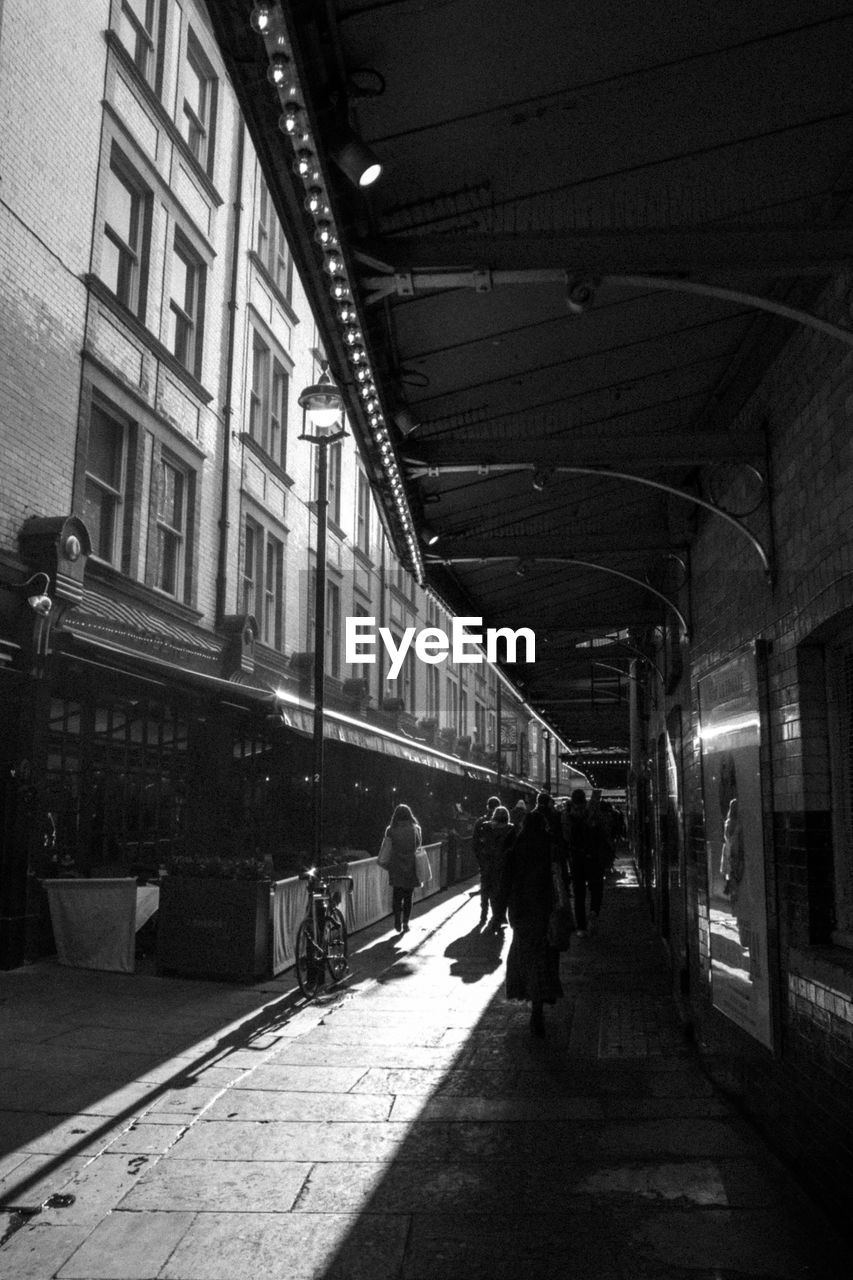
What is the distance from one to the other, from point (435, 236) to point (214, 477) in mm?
12737

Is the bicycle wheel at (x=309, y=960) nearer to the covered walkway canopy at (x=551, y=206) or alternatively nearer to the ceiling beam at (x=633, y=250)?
the covered walkway canopy at (x=551, y=206)

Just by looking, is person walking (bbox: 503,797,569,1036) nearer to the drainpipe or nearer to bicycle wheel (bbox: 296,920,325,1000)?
bicycle wheel (bbox: 296,920,325,1000)

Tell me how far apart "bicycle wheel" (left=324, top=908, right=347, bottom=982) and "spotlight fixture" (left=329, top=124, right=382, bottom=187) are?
8614 mm

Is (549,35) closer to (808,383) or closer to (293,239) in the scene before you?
(293,239)

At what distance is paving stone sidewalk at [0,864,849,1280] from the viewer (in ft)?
15.1

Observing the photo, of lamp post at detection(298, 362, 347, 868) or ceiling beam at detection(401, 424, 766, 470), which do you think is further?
lamp post at detection(298, 362, 347, 868)

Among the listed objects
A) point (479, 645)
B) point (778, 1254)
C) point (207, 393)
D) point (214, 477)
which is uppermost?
point (207, 393)

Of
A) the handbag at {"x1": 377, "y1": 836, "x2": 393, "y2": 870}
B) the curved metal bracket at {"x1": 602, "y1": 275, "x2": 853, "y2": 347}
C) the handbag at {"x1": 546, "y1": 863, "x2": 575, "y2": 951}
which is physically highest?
the curved metal bracket at {"x1": 602, "y1": 275, "x2": 853, "y2": 347}

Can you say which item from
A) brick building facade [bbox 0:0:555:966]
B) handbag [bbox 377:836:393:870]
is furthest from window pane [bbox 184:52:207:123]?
handbag [bbox 377:836:393:870]

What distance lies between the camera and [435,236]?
4609mm

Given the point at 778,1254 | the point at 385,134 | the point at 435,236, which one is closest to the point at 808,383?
the point at 435,236

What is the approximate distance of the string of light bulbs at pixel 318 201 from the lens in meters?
3.40

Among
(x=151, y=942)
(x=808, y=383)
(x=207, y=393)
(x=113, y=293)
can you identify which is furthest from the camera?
(x=207, y=393)

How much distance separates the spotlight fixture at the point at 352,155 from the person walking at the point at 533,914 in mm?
6394
